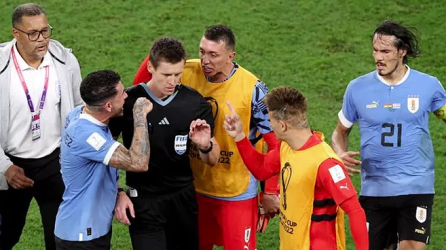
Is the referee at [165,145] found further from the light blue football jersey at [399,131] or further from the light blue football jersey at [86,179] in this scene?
the light blue football jersey at [399,131]

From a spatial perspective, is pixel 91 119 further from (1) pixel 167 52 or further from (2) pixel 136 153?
(1) pixel 167 52

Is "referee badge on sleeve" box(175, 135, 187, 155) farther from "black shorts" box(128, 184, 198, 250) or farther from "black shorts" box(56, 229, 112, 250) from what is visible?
"black shorts" box(56, 229, 112, 250)

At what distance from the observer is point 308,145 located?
5.79 meters

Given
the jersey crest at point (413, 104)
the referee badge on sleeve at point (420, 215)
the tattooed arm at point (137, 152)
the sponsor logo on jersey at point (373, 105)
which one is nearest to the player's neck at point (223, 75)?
the tattooed arm at point (137, 152)

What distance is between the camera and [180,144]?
6.33 metres

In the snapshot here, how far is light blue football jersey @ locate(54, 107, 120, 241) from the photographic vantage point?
5879 mm

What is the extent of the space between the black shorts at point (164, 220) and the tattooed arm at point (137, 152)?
1.58ft

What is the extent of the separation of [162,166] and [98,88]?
30.3 inches

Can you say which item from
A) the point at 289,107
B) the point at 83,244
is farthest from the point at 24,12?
the point at 289,107

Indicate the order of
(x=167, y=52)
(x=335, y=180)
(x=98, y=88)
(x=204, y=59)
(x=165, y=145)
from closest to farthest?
1. (x=335, y=180)
2. (x=98, y=88)
3. (x=167, y=52)
4. (x=165, y=145)
5. (x=204, y=59)

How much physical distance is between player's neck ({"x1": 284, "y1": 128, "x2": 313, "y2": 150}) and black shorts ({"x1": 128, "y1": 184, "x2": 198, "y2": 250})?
3.26 feet

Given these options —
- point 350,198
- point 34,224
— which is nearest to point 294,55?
point 34,224

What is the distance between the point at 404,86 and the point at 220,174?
1.44 meters

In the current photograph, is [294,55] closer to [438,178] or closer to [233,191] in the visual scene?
[438,178]
